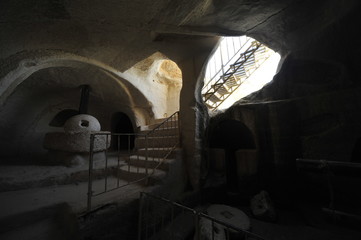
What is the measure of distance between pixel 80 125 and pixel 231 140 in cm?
543

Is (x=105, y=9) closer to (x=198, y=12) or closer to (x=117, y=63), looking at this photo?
(x=198, y=12)

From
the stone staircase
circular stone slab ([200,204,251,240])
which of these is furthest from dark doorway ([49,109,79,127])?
circular stone slab ([200,204,251,240])

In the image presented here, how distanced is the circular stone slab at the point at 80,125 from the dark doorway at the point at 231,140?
434 centimetres

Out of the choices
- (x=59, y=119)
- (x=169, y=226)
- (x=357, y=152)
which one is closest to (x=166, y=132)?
(x=169, y=226)

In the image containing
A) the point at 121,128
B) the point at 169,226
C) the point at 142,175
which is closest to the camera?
the point at 169,226

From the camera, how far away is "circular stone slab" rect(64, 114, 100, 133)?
16.1 feet

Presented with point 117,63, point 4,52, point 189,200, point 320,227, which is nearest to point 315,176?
point 320,227

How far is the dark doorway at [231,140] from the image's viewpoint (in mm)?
4883

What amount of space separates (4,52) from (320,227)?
7.21m

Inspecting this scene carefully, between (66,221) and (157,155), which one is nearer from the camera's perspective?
(66,221)

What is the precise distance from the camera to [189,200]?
3.92m

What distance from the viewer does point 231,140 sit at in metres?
5.39

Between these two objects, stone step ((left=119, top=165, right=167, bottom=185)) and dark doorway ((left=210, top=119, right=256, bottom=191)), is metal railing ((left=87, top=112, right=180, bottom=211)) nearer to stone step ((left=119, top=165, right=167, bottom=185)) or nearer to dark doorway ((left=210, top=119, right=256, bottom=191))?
stone step ((left=119, top=165, right=167, bottom=185))

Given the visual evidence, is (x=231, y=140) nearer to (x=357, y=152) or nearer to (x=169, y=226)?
(x=357, y=152)
